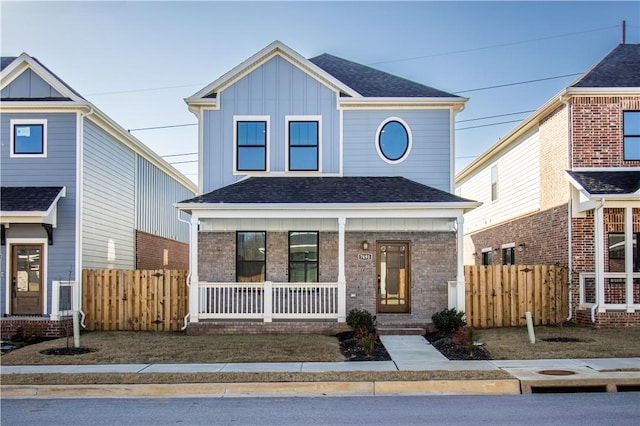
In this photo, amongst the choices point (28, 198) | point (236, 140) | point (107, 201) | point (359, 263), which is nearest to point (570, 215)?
point (359, 263)

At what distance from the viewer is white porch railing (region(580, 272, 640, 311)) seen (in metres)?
15.2

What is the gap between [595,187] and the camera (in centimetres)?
1538

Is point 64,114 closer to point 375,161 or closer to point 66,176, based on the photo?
point 66,176

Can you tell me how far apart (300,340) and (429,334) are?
3.44m

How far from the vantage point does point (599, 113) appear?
53.5 feet

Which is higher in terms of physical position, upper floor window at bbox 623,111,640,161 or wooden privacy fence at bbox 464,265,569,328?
upper floor window at bbox 623,111,640,161

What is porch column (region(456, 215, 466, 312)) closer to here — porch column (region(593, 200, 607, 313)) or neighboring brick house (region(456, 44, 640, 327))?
neighboring brick house (region(456, 44, 640, 327))

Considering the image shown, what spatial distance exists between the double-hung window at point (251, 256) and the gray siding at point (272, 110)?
1.75 m

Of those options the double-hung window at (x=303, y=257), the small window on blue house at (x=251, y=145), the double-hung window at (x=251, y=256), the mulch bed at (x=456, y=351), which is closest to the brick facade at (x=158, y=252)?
the double-hung window at (x=251, y=256)

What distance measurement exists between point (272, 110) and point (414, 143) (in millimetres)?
4257

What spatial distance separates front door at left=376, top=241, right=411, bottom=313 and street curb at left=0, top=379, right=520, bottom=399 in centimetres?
746

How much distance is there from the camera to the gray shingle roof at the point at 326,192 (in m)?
15.5

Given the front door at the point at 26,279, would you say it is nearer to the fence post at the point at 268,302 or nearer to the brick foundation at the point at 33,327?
the brick foundation at the point at 33,327

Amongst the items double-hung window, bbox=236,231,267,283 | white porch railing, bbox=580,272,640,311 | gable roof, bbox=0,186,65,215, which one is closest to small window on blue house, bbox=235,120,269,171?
double-hung window, bbox=236,231,267,283
